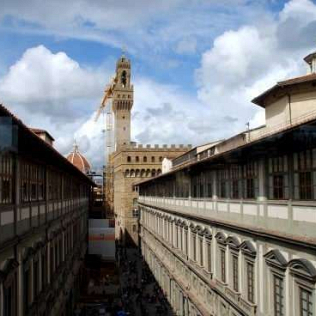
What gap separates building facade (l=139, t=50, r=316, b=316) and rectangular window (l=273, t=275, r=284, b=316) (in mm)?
32

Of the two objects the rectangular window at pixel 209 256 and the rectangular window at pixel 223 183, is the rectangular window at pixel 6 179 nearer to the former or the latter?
the rectangular window at pixel 223 183

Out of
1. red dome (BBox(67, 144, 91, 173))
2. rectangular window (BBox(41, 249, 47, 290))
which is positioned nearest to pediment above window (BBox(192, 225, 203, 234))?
rectangular window (BBox(41, 249, 47, 290))

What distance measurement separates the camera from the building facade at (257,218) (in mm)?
14148

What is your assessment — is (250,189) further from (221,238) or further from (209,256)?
(209,256)

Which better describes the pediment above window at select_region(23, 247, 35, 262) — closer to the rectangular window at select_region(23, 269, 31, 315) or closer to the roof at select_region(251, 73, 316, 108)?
the rectangular window at select_region(23, 269, 31, 315)

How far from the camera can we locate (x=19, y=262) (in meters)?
15.4

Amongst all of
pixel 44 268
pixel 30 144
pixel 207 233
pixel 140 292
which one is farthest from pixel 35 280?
pixel 140 292

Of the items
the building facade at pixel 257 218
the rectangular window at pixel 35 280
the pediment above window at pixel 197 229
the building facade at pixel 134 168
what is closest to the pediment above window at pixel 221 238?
the building facade at pixel 257 218

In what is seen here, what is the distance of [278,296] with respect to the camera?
15953mm

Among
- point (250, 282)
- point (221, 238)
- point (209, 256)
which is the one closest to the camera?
point (250, 282)

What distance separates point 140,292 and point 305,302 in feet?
112

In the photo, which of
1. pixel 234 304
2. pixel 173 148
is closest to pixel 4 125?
pixel 234 304

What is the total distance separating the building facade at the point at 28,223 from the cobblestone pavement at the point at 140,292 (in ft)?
48.9

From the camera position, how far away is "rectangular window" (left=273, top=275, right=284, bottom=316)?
15652mm
